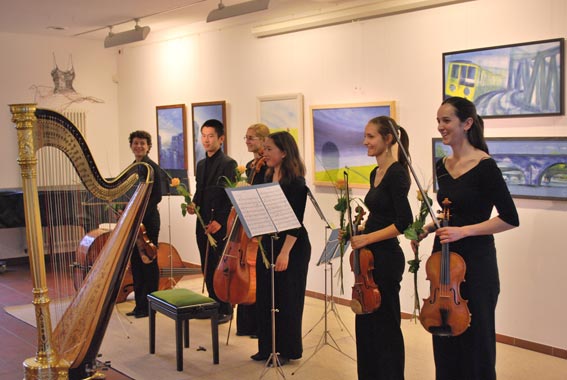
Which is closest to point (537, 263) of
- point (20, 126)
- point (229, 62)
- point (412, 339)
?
point (412, 339)

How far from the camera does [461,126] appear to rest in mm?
3369

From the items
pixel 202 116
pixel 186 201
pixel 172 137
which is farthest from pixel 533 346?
pixel 172 137

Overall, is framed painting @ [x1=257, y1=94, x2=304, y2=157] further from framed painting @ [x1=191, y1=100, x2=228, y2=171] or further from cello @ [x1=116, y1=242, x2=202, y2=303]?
cello @ [x1=116, y1=242, x2=202, y2=303]

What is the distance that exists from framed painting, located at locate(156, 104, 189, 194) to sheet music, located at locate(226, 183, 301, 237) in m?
4.58

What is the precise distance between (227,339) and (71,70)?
566 cm

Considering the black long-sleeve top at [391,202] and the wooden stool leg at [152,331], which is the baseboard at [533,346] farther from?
the wooden stool leg at [152,331]

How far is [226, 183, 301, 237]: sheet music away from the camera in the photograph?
4.00 meters

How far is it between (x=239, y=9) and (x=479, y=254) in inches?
147

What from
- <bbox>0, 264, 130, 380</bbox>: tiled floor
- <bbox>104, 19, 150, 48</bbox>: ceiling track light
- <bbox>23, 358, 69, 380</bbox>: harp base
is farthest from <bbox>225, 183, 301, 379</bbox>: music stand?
<bbox>104, 19, 150, 48</bbox>: ceiling track light

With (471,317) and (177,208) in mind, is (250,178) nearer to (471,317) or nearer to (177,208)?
(471,317)

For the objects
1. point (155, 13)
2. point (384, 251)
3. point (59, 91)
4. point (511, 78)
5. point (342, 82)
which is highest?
point (155, 13)

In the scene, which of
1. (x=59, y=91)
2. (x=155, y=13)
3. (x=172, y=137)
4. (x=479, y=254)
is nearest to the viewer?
(x=479, y=254)

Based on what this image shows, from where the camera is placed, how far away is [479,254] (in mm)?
3344

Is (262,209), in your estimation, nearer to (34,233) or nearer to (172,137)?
(34,233)
